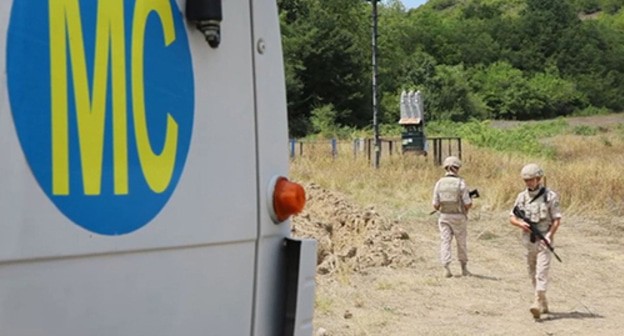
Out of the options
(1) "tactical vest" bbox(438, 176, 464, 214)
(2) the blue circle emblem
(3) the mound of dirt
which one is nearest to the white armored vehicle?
(2) the blue circle emblem

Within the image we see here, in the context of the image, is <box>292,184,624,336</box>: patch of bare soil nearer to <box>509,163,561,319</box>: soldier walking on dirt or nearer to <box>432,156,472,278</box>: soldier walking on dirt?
<box>432,156,472,278</box>: soldier walking on dirt

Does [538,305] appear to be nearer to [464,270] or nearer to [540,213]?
[540,213]

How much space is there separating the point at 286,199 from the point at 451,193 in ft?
26.6

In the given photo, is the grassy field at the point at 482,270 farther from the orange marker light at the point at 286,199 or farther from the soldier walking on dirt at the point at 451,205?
the orange marker light at the point at 286,199

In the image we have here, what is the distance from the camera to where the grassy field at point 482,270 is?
8.99m

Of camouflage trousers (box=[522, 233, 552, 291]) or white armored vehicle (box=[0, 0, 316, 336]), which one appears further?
camouflage trousers (box=[522, 233, 552, 291])

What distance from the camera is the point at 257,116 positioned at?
2.76 m

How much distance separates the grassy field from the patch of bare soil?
1 cm

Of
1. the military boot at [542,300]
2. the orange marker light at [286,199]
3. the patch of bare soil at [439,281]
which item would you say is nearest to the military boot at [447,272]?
the patch of bare soil at [439,281]

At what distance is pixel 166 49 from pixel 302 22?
66.7 m

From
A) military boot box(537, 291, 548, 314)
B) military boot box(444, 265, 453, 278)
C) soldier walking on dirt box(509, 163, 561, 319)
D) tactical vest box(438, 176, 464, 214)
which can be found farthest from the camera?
military boot box(444, 265, 453, 278)

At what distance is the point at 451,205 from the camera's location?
10.9 m

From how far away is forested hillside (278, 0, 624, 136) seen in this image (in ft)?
220

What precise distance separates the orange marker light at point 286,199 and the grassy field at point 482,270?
531 centimetres
